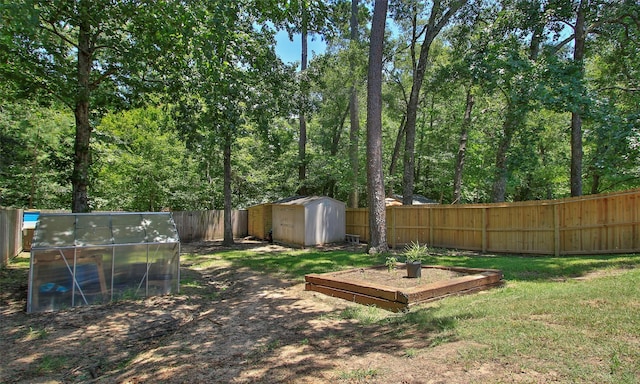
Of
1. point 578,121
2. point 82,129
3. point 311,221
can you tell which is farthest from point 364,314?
point 578,121

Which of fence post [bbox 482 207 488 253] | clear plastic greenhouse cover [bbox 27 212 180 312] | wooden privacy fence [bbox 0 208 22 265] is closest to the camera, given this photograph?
clear plastic greenhouse cover [bbox 27 212 180 312]

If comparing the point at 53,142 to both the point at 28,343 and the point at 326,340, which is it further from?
the point at 326,340

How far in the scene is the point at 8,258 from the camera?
1199cm

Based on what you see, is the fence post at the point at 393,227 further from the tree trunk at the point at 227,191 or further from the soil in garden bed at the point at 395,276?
the tree trunk at the point at 227,191

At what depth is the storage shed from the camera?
1689cm

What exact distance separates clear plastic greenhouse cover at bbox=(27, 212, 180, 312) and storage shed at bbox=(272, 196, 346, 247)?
27.4ft

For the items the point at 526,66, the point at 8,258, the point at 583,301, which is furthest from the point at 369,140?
the point at 8,258

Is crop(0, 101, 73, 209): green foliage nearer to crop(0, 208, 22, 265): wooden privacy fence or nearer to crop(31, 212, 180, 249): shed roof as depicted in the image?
crop(0, 208, 22, 265): wooden privacy fence

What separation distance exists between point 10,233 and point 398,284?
42.0ft

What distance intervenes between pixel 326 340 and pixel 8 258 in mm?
12252

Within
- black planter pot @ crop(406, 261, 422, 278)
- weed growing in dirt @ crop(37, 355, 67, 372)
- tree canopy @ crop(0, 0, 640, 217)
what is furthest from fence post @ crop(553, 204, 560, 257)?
weed growing in dirt @ crop(37, 355, 67, 372)

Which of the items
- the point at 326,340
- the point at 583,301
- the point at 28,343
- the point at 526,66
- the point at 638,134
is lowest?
the point at 28,343

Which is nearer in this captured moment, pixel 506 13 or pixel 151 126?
pixel 506 13

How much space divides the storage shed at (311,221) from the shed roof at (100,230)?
816 centimetres
